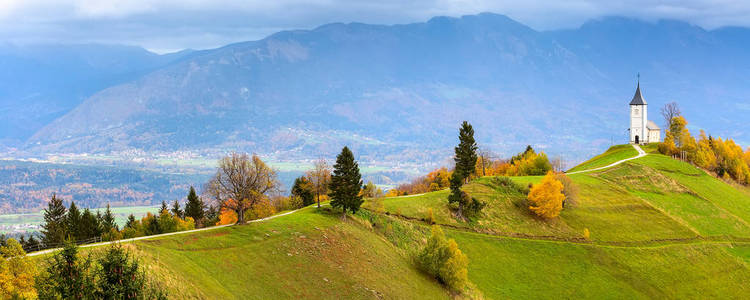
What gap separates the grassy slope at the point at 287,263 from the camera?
47.6 meters

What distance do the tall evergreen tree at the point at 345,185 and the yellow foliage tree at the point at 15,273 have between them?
3881 centimetres

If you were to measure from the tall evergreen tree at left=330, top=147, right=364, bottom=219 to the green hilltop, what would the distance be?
5.83ft

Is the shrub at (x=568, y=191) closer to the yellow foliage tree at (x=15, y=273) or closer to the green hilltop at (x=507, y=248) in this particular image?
the green hilltop at (x=507, y=248)

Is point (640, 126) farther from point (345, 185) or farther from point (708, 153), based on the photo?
point (345, 185)

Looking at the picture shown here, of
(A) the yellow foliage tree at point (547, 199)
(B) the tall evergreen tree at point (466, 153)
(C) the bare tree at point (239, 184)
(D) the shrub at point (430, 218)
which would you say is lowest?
(D) the shrub at point (430, 218)

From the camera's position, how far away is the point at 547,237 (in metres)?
86.1

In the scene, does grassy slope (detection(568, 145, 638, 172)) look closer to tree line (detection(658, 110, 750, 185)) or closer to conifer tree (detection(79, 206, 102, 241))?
tree line (detection(658, 110, 750, 185))

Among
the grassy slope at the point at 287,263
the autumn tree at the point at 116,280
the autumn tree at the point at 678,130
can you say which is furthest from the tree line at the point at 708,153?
the autumn tree at the point at 116,280

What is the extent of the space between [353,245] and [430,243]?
9.11 meters

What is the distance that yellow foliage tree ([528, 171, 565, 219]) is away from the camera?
295 ft

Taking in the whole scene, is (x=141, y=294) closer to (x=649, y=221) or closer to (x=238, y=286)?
(x=238, y=286)

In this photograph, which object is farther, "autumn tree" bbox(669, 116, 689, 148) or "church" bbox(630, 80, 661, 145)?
"church" bbox(630, 80, 661, 145)

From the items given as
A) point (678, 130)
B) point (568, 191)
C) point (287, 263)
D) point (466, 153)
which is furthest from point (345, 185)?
point (678, 130)

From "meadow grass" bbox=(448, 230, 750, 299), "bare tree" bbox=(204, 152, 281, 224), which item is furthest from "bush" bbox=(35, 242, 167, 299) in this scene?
"meadow grass" bbox=(448, 230, 750, 299)
